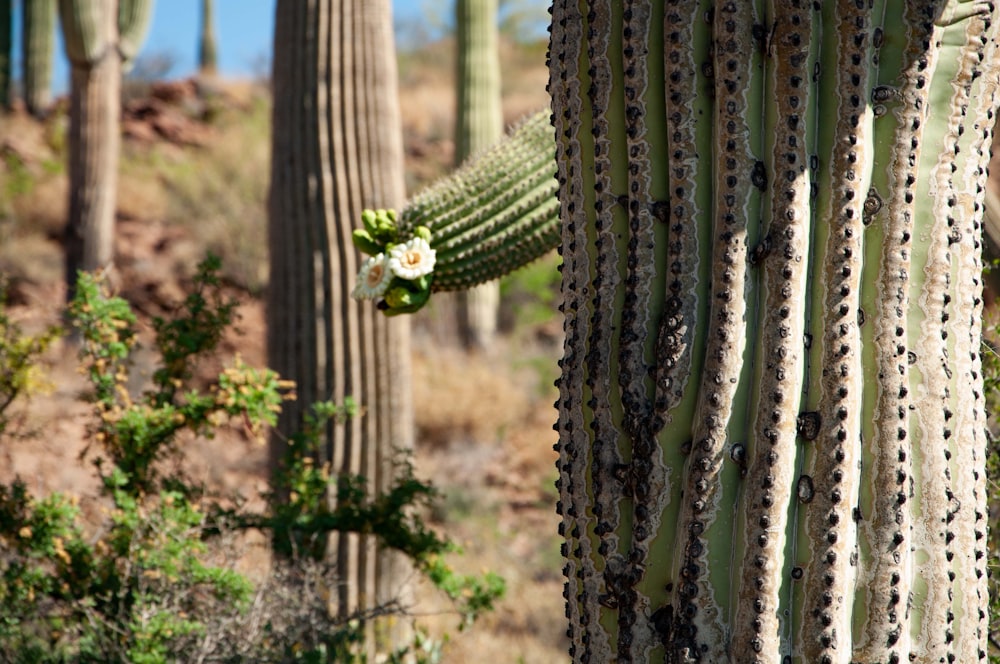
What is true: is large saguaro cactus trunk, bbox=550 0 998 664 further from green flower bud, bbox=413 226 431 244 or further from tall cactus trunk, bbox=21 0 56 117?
tall cactus trunk, bbox=21 0 56 117

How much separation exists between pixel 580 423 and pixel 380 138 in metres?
3.00

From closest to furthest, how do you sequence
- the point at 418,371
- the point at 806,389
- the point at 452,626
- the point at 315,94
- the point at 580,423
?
the point at 806,389
the point at 580,423
the point at 315,94
the point at 452,626
the point at 418,371

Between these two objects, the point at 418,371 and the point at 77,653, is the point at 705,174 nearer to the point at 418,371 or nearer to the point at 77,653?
the point at 77,653

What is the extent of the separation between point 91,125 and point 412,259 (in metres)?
9.34

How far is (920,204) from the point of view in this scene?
224cm

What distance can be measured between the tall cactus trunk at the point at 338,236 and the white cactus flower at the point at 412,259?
142 cm

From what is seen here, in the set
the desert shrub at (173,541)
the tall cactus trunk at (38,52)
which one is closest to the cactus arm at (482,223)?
the desert shrub at (173,541)

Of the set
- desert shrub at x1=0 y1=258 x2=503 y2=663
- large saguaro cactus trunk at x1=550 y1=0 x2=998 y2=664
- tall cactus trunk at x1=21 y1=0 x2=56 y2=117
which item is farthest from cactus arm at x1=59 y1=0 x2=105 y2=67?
large saguaro cactus trunk at x1=550 y1=0 x2=998 y2=664

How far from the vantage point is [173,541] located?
3.80m

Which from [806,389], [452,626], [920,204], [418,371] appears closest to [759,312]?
[806,389]

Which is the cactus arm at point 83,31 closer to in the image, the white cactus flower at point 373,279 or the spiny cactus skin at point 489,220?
the spiny cactus skin at point 489,220

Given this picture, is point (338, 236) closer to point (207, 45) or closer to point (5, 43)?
point (5, 43)

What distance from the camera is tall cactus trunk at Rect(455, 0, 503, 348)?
1262cm

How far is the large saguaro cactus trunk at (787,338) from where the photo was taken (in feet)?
6.95
